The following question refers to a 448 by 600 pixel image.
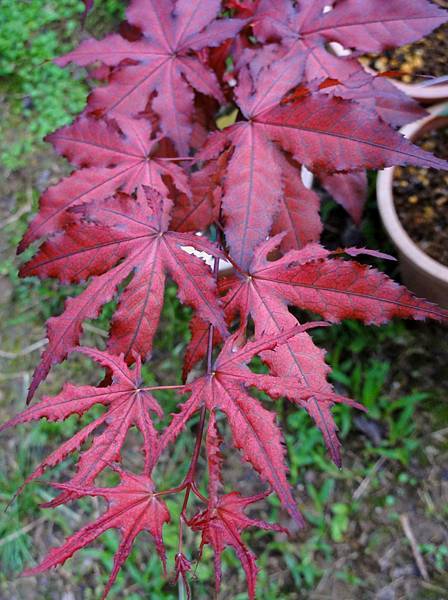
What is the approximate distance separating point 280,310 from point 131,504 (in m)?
0.28

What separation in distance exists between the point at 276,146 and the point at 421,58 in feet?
3.06

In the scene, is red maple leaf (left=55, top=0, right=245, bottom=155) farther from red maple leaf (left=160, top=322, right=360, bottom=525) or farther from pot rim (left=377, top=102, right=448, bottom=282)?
pot rim (left=377, top=102, right=448, bottom=282)

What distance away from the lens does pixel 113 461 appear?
0.66 metres

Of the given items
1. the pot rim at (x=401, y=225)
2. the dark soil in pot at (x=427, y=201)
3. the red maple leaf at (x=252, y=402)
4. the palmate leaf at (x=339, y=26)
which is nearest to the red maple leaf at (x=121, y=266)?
the red maple leaf at (x=252, y=402)

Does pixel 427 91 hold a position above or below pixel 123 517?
below

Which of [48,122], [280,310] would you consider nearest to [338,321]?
[280,310]

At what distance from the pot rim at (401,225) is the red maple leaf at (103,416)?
80 centimetres

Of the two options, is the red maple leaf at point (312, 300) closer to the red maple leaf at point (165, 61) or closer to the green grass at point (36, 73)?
the red maple leaf at point (165, 61)

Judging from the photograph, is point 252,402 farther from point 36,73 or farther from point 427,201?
point 36,73

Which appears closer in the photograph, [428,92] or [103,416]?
[103,416]

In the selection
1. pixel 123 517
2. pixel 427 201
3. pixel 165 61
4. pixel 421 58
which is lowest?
pixel 427 201

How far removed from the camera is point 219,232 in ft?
2.97

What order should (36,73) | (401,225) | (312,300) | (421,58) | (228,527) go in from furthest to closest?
1. (36,73)
2. (421,58)
3. (401,225)
4. (312,300)
5. (228,527)

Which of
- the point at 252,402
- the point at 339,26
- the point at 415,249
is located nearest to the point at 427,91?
the point at 415,249
